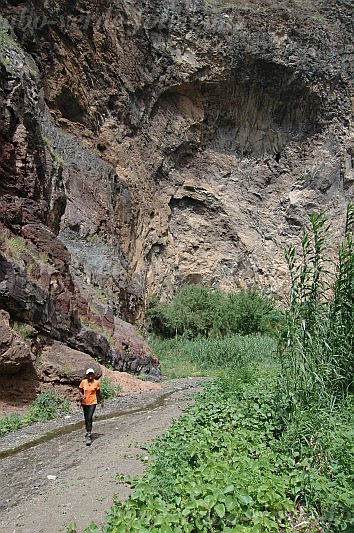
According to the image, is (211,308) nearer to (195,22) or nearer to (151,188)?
(151,188)

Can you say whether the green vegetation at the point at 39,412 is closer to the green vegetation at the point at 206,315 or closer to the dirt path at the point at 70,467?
the dirt path at the point at 70,467

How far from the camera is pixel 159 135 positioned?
2644cm

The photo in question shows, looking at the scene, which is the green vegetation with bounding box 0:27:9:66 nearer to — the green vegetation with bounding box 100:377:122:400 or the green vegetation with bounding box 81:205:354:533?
the green vegetation with bounding box 100:377:122:400

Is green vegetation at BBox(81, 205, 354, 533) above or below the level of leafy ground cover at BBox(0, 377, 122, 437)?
above

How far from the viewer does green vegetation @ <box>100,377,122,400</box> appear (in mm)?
10688

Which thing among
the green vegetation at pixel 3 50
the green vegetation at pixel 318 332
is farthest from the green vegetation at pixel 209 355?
the green vegetation at pixel 3 50

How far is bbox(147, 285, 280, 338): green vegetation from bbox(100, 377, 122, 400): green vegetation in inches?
499

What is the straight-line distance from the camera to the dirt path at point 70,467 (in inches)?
177

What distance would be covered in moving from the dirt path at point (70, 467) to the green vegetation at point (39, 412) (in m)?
0.20

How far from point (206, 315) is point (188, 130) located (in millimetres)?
11074

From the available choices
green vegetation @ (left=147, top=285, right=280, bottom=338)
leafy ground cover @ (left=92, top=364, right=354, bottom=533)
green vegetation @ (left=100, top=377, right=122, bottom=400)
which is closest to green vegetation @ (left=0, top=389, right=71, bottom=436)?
green vegetation @ (left=100, top=377, right=122, bottom=400)

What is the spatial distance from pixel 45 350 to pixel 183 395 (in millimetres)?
3672

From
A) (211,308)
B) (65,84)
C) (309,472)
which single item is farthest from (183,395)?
(65,84)

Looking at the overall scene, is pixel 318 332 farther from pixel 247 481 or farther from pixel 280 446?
pixel 247 481
